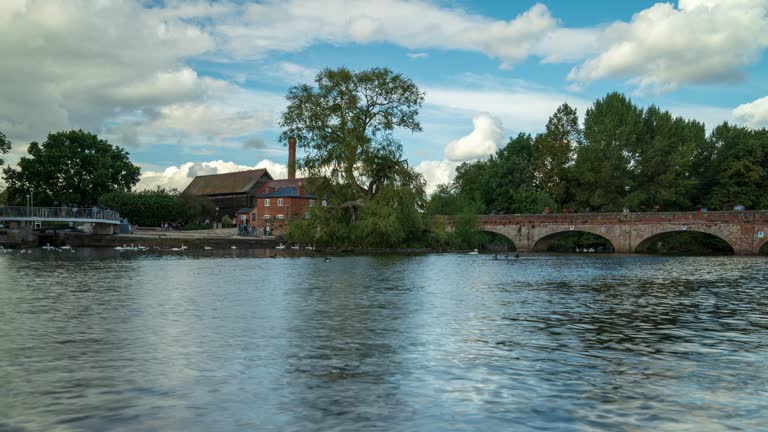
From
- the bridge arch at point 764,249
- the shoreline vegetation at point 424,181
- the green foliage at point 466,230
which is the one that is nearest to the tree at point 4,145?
the shoreline vegetation at point 424,181

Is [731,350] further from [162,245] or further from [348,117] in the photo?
[162,245]

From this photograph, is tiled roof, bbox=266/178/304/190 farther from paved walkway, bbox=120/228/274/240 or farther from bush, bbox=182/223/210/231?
paved walkway, bbox=120/228/274/240

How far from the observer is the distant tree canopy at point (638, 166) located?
6625 cm

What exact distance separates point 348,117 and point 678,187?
1447 inches

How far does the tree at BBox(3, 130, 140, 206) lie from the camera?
244 feet

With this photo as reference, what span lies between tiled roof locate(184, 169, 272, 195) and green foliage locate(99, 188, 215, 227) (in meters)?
11.7

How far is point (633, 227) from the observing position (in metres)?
60.2

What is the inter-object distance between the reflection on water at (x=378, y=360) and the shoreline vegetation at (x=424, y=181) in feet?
96.9

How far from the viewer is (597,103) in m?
73.6

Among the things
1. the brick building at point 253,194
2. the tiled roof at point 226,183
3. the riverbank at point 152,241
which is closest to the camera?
the riverbank at point 152,241

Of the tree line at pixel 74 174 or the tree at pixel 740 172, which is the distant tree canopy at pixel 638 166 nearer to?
the tree at pixel 740 172

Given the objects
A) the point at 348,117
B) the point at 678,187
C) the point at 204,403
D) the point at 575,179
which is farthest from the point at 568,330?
the point at 575,179

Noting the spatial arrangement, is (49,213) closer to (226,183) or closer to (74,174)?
(74,174)

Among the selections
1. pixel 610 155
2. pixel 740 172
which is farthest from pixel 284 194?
pixel 740 172
